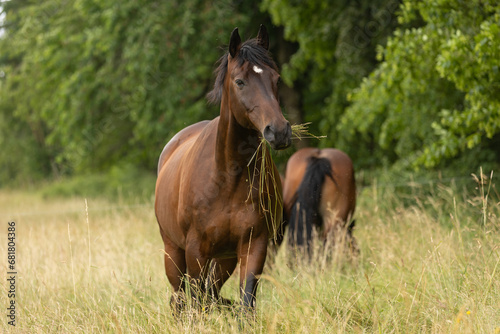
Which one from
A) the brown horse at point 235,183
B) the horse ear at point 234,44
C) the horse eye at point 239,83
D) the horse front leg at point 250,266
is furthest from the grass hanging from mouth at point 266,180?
the horse ear at point 234,44

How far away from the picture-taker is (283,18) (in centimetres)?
1159

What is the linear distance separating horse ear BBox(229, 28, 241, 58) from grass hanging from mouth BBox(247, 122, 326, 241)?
2.06 ft

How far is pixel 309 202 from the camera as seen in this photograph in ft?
22.9

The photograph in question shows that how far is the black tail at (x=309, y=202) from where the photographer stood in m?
6.91

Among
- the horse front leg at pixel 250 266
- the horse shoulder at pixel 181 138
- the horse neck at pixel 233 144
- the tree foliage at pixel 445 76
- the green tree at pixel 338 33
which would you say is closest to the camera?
the horse front leg at pixel 250 266

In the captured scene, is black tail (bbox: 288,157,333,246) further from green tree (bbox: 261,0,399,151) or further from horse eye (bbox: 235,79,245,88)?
green tree (bbox: 261,0,399,151)

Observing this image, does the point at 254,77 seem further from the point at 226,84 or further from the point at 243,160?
the point at 243,160

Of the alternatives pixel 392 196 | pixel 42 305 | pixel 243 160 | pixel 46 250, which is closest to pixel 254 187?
pixel 243 160

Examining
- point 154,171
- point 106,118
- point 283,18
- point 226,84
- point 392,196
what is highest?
point 283,18

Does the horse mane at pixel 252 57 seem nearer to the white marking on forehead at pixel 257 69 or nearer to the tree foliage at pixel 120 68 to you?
the white marking on forehead at pixel 257 69

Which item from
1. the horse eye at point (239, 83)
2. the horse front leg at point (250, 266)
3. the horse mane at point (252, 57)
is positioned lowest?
the horse front leg at point (250, 266)

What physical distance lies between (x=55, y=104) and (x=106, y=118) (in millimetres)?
1387

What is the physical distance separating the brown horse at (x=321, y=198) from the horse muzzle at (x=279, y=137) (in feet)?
11.9

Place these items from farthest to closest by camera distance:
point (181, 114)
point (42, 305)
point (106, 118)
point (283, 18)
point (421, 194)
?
point (106, 118) → point (181, 114) → point (283, 18) → point (421, 194) → point (42, 305)
